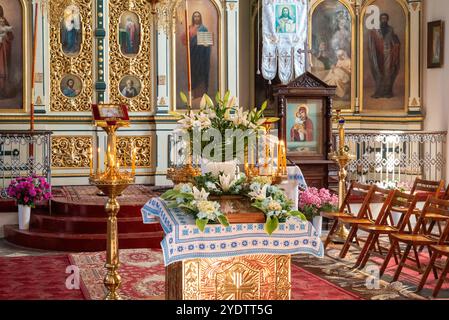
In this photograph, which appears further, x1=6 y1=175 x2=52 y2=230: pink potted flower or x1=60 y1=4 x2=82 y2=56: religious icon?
x1=60 y1=4 x2=82 y2=56: religious icon

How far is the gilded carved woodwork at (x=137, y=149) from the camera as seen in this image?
48.2 ft

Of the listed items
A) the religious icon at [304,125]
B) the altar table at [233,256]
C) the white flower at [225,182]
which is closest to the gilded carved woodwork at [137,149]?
the religious icon at [304,125]

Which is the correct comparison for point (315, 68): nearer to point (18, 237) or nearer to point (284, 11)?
→ point (284, 11)

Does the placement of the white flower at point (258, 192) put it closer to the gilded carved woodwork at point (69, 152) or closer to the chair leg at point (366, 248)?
the chair leg at point (366, 248)

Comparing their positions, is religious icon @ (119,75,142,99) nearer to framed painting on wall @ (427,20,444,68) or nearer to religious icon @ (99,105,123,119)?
framed painting on wall @ (427,20,444,68)

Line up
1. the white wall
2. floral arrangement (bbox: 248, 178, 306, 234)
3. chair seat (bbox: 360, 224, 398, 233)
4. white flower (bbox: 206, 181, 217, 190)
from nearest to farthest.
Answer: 1. floral arrangement (bbox: 248, 178, 306, 234)
2. white flower (bbox: 206, 181, 217, 190)
3. chair seat (bbox: 360, 224, 398, 233)
4. the white wall

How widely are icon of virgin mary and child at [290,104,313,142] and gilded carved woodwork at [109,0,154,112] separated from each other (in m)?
3.31

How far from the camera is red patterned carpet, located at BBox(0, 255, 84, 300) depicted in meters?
8.13

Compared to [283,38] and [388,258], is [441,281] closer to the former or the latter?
[388,258]

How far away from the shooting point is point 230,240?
6086 millimetres

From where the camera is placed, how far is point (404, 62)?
16.1m

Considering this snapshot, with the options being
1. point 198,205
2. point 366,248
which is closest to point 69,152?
point 366,248

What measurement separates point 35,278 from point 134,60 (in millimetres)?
6653

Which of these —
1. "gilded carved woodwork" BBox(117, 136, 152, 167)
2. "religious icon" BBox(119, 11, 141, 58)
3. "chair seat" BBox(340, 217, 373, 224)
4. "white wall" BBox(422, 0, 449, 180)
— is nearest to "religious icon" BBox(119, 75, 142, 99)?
"religious icon" BBox(119, 11, 141, 58)
